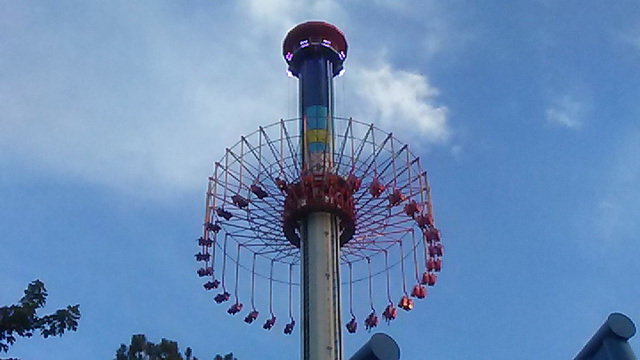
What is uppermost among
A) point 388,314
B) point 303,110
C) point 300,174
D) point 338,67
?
point 338,67

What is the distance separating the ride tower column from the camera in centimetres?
3581

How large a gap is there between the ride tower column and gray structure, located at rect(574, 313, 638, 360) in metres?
14.2

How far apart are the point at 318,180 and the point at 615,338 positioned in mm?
18550

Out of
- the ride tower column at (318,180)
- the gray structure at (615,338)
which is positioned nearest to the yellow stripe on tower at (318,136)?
the ride tower column at (318,180)

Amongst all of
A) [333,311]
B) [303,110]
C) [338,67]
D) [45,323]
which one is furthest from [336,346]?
[45,323]

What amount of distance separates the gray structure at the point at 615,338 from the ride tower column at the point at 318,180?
1415 centimetres

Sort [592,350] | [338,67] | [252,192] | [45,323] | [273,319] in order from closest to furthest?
[45,323]
[592,350]
[252,192]
[273,319]
[338,67]

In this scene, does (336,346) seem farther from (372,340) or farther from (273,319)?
(372,340)

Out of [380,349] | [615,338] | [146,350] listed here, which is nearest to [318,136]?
[146,350]

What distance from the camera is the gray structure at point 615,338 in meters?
22.6

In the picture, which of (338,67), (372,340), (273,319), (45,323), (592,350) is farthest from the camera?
(338,67)

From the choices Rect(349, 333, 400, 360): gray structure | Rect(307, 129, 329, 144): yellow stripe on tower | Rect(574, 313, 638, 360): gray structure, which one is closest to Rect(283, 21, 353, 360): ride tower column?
Rect(307, 129, 329, 144): yellow stripe on tower

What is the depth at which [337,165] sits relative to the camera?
40.1 metres

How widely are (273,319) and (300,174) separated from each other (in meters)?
7.46
